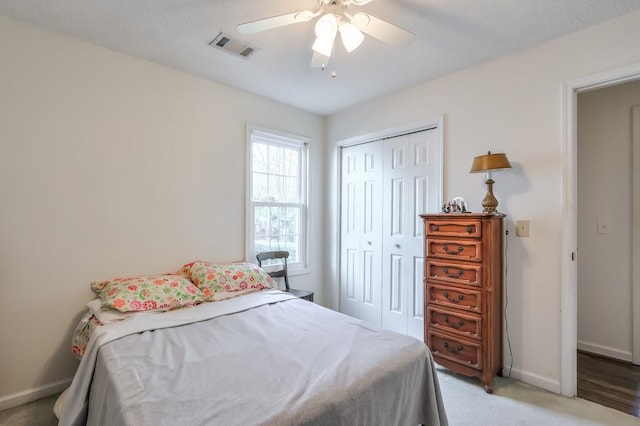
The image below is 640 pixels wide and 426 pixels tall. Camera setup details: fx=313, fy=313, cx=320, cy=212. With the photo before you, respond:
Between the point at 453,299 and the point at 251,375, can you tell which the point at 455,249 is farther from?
the point at 251,375

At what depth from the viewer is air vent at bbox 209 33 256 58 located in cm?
225

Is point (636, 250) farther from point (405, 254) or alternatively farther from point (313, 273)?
point (313, 273)

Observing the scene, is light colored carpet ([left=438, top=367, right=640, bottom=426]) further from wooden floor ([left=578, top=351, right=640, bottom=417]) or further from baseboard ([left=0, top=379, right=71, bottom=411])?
baseboard ([left=0, top=379, right=71, bottom=411])

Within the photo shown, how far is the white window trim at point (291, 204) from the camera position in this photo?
10.6 ft

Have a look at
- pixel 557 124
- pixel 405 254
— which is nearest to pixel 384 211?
pixel 405 254

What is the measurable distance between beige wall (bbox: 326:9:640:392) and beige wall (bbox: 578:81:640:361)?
1.09 metres

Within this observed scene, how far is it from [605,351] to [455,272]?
1.80 meters

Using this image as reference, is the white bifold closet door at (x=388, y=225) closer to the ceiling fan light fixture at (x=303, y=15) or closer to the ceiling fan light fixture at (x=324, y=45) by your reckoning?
the ceiling fan light fixture at (x=324, y=45)

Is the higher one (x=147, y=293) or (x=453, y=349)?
(x=147, y=293)

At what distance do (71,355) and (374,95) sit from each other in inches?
135

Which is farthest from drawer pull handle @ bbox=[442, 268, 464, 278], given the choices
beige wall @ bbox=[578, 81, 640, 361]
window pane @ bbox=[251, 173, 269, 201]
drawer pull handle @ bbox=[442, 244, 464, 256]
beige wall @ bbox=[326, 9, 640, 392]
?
window pane @ bbox=[251, 173, 269, 201]

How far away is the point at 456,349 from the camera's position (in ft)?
7.88

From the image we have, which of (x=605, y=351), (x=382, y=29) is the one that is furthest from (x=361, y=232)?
(x=605, y=351)

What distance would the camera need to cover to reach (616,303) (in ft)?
9.20
